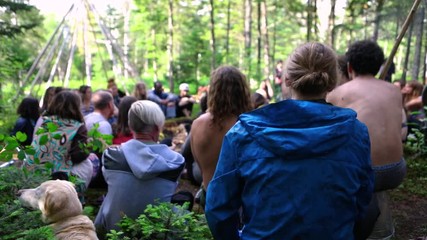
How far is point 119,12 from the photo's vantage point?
50.8m

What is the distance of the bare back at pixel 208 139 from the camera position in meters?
3.73

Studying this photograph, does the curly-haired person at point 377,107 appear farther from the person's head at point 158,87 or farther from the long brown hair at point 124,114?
the person's head at point 158,87

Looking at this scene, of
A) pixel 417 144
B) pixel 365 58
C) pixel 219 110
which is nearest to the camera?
pixel 365 58

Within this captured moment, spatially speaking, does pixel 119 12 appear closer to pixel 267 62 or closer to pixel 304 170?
pixel 267 62

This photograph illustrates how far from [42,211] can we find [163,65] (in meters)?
41.2

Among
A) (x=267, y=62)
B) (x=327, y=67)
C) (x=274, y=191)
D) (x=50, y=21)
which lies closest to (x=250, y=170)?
(x=274, y=191)

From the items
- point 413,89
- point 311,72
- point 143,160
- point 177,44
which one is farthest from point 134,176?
point 177,44

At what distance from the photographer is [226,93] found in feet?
12.0

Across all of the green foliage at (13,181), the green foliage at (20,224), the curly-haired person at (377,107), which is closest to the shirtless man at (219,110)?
the curly-haired person at (377,107)

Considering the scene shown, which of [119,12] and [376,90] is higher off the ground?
[119,12]

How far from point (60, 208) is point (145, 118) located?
125 cm

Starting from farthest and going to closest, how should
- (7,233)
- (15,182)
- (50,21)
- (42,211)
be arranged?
1. (50,21)
2. (15,182)
3. (42,211)
4. (7,233)

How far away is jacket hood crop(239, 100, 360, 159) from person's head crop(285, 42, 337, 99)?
100mm

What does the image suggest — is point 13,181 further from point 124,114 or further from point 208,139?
point 124,114
